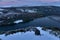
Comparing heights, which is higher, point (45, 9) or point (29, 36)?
point (45, 9)

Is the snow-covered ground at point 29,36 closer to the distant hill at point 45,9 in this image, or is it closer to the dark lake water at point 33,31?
the dark lake water at point 33,31

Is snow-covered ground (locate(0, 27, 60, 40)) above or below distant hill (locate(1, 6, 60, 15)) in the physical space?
below

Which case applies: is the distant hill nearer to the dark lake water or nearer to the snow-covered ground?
the dark lake water

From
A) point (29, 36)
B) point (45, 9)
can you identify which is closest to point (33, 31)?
point (29, 36)

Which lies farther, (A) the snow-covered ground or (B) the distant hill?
(B) the distant hill

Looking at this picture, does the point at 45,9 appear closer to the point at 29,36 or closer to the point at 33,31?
the point at 33,31

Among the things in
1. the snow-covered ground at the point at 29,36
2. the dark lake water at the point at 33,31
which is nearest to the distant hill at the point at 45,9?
the dark lake water at the point at 33,31

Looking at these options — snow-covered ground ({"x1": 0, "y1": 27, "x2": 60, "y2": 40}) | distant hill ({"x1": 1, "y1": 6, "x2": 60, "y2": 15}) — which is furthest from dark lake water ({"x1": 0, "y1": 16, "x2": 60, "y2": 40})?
distant hill ({"x1": 1, "y1": 6, "x2": 60, "y2": 15})

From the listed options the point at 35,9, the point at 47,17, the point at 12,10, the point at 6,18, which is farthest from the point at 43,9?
the point at 6,18
